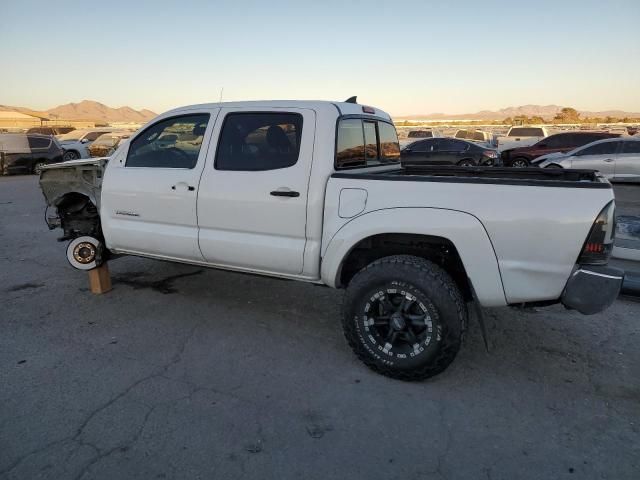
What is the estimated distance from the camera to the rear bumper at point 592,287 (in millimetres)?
2672

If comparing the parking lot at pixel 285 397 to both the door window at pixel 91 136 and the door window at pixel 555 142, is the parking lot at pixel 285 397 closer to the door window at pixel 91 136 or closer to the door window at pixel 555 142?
the door window at pixel 555 142

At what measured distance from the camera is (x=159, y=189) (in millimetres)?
4098

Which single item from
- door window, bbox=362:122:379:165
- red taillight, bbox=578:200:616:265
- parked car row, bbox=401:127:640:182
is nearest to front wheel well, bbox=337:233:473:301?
red taillight, bbox=578:200:616:265

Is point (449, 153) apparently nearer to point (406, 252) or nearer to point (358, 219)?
point (406, 252)

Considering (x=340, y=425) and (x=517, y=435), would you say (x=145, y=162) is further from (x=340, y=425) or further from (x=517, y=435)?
(x=517, y=435)

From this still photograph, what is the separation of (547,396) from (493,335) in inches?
37.1

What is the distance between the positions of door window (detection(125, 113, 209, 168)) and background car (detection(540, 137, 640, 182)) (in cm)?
1274

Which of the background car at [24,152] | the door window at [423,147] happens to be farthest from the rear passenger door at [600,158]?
the background car at [24,152]

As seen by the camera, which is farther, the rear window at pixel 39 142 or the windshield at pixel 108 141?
the windshield at pixel 108 141

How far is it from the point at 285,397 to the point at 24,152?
1848 cm

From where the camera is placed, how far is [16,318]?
4219mm

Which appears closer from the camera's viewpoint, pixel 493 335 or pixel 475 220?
pixel 475 220

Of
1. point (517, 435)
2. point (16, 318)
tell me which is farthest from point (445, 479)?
point (16, 318)

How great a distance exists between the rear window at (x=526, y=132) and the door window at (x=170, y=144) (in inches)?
899
